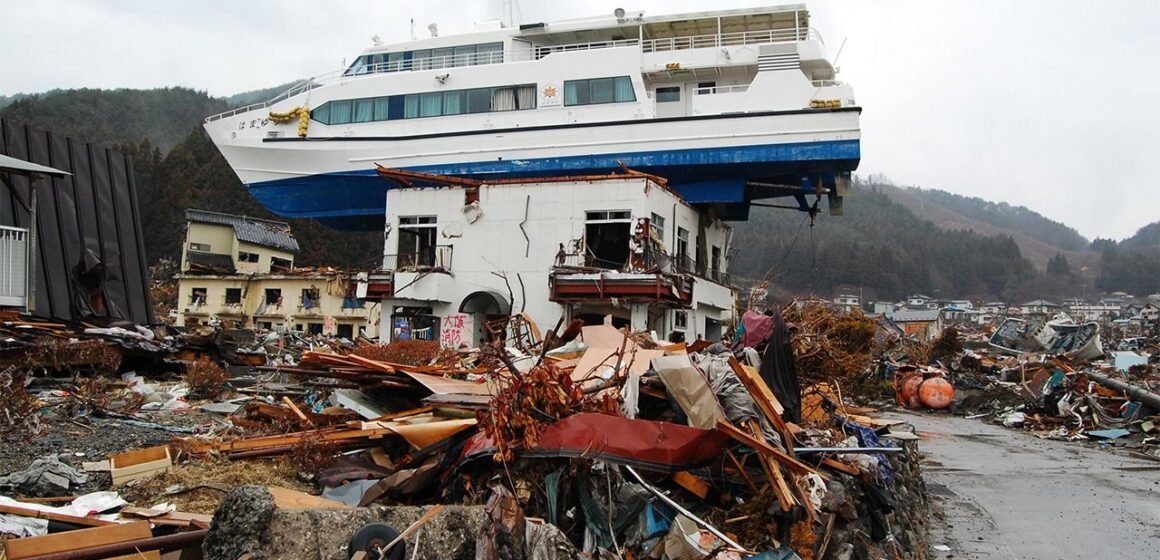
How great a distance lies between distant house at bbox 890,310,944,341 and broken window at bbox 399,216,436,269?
39.4 m

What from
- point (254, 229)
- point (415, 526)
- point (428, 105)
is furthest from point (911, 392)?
point (254, 229)

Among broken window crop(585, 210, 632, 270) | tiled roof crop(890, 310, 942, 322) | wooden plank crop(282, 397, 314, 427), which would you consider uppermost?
broken window crop(585, 210, 632, 270)

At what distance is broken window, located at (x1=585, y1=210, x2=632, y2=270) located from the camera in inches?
794

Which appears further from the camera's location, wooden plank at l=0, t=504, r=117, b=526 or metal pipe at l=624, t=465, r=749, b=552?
metal pipe at l=624, t=465, r=749, b=552

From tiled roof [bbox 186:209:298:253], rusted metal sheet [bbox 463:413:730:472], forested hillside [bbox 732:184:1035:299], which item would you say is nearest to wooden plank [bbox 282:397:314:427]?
rusted metal sheet [bbox 463:413:730:472]

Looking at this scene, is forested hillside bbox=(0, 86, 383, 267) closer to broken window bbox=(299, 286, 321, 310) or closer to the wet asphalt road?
broken window bbox=(299, 286, 321, 310)

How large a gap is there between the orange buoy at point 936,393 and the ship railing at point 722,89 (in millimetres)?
11403

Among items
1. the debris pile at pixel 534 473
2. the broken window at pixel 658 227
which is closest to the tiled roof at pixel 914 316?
the broken window at pixel 658 227

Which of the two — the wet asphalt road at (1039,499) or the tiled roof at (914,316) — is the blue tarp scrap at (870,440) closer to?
the wet asphalt road at (1039,499)

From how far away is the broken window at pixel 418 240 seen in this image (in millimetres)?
21859

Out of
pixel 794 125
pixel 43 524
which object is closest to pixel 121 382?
pixel 43 524

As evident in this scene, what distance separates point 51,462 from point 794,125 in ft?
65.6

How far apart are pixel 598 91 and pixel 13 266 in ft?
Result: 53.2

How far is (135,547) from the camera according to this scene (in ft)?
13.8
